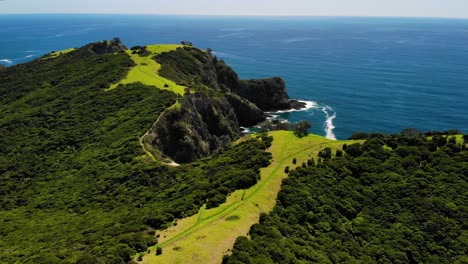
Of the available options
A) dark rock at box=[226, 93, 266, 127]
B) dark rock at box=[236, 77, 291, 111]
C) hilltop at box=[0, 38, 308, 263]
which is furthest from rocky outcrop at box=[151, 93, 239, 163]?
dark rock at box=[236, 77, 291, 111]

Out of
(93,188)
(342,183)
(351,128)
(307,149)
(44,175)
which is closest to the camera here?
(342,183)

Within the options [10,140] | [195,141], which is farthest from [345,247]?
[10,140]

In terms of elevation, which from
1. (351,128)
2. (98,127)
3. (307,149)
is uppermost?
(307,149)

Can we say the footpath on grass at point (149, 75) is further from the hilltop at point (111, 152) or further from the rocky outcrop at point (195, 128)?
the rocky outcrop at point (195, 128)

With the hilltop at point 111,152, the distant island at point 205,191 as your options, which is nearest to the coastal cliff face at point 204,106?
the hilltop at point 111,152

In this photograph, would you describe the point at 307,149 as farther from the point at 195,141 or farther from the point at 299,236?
the point at 195,141

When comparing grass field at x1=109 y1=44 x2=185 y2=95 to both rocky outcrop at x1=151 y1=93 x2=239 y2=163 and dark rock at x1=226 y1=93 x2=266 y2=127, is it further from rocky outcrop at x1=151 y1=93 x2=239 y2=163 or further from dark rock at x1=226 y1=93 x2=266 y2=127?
dark rock at x1=226 y1=93 x2=266 y2=127

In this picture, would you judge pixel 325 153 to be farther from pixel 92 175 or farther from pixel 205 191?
pixel 92 175

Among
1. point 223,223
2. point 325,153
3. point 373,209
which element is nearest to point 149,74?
point 325,153
